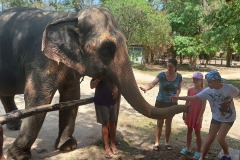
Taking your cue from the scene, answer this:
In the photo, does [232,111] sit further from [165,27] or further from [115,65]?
[165,27]

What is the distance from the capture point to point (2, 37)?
5.20 m

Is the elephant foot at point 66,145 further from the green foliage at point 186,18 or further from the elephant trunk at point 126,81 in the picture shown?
the green foliage at point 186,18

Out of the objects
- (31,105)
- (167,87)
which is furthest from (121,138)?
(31,105)

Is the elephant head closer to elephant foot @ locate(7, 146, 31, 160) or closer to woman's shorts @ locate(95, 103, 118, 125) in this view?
woman's shorts @ locate(95, 103, 118, 125)

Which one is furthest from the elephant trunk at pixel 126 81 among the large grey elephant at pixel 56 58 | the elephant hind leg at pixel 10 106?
the elephant hind leg at pixel 10 106

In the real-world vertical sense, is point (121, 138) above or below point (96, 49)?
below

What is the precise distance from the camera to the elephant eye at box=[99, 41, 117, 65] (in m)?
4.27

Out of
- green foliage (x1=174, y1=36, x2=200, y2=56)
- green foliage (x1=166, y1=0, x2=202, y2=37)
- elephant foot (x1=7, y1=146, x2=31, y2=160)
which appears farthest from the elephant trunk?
green foliage (x1=166, y1=0, x2=202, y2=37)

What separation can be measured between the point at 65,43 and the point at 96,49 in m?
0.46

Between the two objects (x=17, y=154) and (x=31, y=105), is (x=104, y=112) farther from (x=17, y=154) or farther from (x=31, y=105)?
(x=17, y=154)

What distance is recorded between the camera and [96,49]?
4312 mm

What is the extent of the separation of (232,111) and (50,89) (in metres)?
2.74

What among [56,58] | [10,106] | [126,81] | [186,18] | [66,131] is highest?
[186,18]

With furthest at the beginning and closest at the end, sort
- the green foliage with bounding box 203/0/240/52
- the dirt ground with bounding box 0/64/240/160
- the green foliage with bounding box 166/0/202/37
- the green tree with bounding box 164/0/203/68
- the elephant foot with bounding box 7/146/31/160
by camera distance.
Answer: the green foliage with bounding box 166/0/202/37, the green tree with bounding box 164/0/203/68, the green foliage with bounding box 203/0/240/52, the dirt ground with bounding box 0/64/240/160, the elephant foot with bounding box 7/146/31/160
